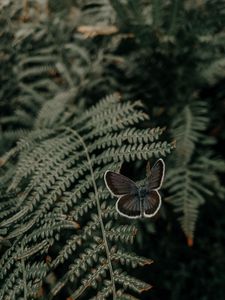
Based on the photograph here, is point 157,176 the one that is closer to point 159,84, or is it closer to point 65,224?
point 65,224

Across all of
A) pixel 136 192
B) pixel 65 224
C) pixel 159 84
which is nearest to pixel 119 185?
pixel 136 192

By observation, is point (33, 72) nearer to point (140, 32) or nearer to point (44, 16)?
point (44, 16)

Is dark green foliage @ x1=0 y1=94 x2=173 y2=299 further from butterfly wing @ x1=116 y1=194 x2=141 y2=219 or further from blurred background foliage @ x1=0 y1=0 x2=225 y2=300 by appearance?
blurred background foliage @ x1=0 y1=0 x2=225 y2=300

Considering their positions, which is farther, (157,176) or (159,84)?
(159,84)

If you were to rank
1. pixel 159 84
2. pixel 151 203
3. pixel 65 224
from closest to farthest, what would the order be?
pixel 151 203 → pixel 65 224 → pixel 159 84

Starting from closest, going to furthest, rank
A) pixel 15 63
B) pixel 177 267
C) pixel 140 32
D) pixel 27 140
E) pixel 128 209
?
1. pixel 128 209
2. pixel 27 140
3. pixel 140 32
4. pixel 177 267
5. pixel 15 63

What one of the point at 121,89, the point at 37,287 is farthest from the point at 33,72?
the point at 37,287
